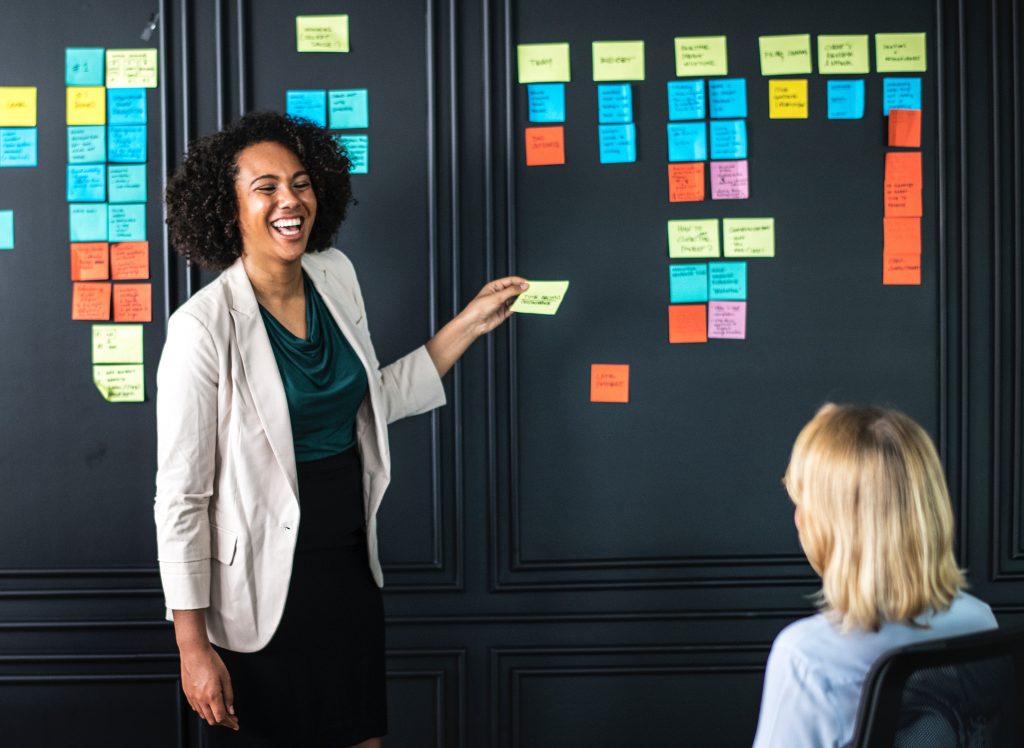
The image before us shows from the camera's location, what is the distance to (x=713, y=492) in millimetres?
2502

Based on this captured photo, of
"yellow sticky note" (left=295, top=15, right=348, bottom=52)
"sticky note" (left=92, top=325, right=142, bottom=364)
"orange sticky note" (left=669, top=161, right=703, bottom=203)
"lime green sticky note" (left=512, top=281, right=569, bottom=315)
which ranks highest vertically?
"yellow sticky note" (left=295, top=15, right=348, bottom=52)

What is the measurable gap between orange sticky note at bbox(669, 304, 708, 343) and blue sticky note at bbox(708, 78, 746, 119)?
53 cm

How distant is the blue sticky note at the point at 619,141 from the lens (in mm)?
2443

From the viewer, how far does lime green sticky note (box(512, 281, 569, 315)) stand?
2160 millimetres

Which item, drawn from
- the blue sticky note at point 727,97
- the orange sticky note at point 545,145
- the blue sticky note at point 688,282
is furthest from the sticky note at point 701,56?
the blue sticky note at point 688,282

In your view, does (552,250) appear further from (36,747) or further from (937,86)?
(36,747)

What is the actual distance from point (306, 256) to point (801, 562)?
5.18ft

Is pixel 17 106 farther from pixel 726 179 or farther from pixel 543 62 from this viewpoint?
pixel 726 179

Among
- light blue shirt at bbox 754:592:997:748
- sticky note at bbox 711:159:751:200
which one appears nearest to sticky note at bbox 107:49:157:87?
sticky note at bbox 711:159:751:200

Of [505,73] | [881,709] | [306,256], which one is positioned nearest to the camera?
[881,709]

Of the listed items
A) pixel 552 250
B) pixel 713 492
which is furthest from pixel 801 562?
pixel 552 250

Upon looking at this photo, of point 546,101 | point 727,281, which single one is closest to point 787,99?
point 727,281

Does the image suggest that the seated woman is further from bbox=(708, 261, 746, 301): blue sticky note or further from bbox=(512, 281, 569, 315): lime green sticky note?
bbox=(708, 261, 746, 301): blue sticky note

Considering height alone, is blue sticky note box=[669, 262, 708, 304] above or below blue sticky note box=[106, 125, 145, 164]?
below
